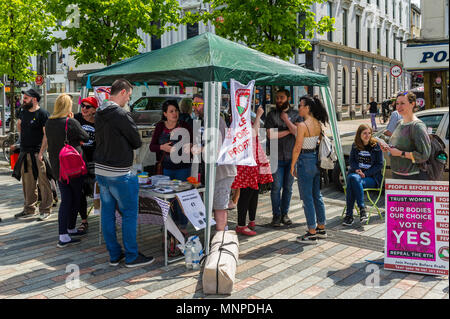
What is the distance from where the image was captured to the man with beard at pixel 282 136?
691 cm

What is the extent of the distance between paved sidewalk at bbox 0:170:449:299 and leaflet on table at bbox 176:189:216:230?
1.85ft

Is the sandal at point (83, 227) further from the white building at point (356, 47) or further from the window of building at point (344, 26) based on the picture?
the window of building at point (344, 26)

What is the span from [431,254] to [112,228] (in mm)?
3427

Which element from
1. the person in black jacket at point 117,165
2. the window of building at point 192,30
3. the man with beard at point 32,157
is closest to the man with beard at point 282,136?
the person in black jacket at point 117,165

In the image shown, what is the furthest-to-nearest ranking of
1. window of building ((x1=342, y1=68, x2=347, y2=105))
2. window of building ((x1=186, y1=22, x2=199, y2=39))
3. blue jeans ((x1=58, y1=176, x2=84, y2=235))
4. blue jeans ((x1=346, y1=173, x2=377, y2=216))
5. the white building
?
window of building ((x1=342, y1=68, x2=347, y2=105))
window of building ((x1=186, y1=22, x2=199, y2=39))
the white building
blue jeans ((x1=346, y1=173, x2=377, y2=216))
blue jeans ((x1=58, y1=176, x2=84, y2=235))

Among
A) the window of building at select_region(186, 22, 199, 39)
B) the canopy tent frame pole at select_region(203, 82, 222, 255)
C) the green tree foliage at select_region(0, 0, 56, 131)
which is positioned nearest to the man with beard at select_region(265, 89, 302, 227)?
the canopy tent frame pole at select_region(203, 82, 222, 255)

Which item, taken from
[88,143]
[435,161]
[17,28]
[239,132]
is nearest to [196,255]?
[239,132]

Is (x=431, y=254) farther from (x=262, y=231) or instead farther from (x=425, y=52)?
(x=262, y=231)

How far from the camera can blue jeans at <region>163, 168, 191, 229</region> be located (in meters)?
6.13

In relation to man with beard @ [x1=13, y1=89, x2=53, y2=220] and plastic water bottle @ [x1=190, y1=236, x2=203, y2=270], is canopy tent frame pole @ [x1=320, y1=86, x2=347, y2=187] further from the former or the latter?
man with beard @ [x1=13, y1=89, x2=53, y2=220]

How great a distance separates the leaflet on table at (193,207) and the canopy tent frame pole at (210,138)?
0.44 feet

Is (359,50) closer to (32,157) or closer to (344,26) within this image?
(344,26)

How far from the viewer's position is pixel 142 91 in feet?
110

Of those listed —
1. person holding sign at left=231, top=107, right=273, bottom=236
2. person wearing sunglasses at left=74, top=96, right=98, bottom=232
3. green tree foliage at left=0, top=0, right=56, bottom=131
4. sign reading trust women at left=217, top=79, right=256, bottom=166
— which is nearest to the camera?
sign reading trust women at left=217, top=79, right=256, bottom=166
